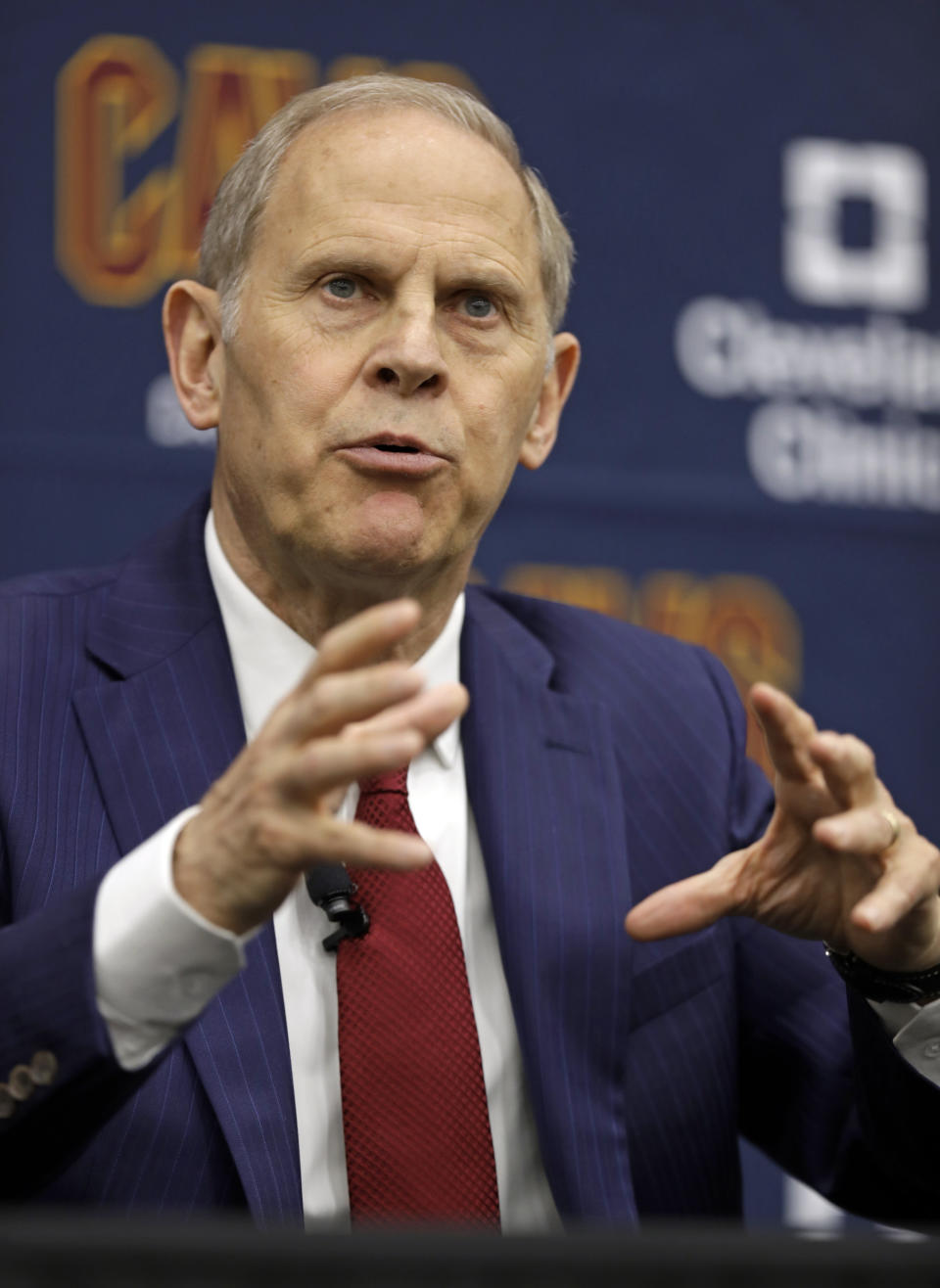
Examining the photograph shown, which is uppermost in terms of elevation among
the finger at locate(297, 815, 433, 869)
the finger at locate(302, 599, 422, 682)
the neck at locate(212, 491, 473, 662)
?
the finger at locate(302, 599, 422, 682)

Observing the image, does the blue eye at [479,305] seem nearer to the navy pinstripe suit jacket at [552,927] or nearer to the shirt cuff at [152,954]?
the navy pinstripe suit jacket at [552,927]

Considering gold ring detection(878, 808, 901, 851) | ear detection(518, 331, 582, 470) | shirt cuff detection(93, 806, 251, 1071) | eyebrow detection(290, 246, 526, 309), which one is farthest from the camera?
ear detection(518, 331, 582, 470)

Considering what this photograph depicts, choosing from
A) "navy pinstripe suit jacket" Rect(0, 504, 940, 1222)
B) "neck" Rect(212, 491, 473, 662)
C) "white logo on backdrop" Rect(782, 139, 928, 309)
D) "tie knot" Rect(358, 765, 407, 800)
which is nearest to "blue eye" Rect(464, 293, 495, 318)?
"neck" Rect(212, 491, 473, 662)

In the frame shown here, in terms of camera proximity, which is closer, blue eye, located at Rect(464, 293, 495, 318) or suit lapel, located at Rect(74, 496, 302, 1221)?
suit lapel, located at Rect(74, 496, 302, 1221)

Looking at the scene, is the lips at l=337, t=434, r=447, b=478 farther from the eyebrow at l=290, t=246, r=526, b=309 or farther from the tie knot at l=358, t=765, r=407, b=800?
the tie knot at l=358, t=765, r=407, b=800

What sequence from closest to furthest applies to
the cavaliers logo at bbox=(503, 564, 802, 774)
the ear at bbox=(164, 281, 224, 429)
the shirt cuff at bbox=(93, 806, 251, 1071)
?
the shirt cuff at bbox=(93, 806, 251, 1071) < the ear at bbox=(164, 281, 224, 429) < the cavaliers logo at bbox=(503, 564, 802, 774)

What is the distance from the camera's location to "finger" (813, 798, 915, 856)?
44.6 inches

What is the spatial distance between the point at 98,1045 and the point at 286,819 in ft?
0.72

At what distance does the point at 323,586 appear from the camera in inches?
63.2

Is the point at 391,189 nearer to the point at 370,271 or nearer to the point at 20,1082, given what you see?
the point at 370,271

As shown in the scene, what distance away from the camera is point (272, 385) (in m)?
1.57

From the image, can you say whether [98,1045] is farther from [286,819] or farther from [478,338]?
[478,338]

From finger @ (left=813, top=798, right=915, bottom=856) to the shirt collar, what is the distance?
0.52 meters

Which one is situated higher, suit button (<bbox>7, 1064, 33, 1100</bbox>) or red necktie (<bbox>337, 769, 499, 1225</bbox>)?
suit button (<bbox>7, 1064, 33, 1100</bbox>)
